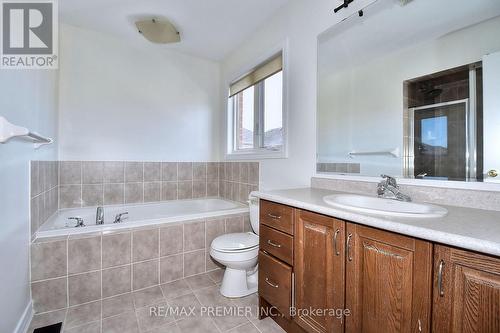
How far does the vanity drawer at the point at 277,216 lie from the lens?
126 cm

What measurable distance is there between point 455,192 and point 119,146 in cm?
293

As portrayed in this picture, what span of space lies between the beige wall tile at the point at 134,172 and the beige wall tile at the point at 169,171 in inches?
9.4

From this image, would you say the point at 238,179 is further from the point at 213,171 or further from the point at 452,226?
the point at 452,226

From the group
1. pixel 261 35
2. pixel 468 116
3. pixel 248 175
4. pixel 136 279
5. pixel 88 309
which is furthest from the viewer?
pixel 248 175

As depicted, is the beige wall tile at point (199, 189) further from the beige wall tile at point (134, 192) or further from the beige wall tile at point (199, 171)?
the beige wall tile at point (134, 192)

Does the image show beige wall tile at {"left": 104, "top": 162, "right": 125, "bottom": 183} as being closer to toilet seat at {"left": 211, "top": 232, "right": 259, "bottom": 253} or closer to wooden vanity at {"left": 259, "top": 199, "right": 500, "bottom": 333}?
toilet seat at {"left": 211, "top": 232, "right": 259, "bottom": 253}

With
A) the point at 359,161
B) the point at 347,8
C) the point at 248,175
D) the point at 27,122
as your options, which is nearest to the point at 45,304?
the point at 27,122

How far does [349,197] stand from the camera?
1362 mm

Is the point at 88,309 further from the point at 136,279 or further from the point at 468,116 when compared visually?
the point at 468,116

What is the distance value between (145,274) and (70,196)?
1.29 meters

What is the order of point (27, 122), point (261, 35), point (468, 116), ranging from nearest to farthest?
point (468, 116) → point (27, 122) → point (261, 35)

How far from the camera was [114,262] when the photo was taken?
1771 mm

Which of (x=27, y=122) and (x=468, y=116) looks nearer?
(x=468, y=116)

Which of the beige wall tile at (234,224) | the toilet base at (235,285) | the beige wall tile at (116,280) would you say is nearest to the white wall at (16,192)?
the beige wall tile at (116,280)
